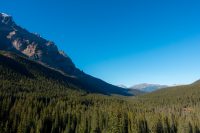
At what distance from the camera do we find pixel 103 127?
522 feet

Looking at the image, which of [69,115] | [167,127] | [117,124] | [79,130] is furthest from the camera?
[69,115]

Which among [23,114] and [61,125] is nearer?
[23,114]

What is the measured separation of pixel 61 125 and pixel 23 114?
25.1 metres

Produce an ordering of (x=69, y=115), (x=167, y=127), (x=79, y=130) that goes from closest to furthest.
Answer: (x=79, y=130) → (x=167, y=127) → (x=69, y=115)

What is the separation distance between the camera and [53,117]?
163 meters

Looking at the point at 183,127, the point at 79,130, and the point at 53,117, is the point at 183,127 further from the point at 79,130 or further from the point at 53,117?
the point at 53,117

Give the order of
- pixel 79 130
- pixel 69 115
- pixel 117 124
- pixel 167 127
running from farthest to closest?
Result: pixel 69 115 < pixel 167 127 < pixel 79 130 < pixel 117 124

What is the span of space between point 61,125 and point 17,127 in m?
30.1

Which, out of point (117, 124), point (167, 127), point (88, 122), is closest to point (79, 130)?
point (88, 122)

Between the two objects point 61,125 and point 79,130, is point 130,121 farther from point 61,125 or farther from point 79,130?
point 61,125

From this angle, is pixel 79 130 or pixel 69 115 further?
pixel 69 115

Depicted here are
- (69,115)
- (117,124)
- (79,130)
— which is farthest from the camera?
(69,115)

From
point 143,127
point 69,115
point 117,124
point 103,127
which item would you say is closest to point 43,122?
point 69,115

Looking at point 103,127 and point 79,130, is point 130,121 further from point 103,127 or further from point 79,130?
point 79,130
